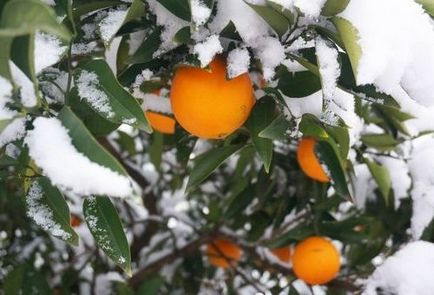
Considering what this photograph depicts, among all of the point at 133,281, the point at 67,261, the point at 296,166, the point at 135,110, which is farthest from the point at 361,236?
the point at 67,261

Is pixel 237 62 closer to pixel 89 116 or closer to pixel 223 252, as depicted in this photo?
pixel 89 116

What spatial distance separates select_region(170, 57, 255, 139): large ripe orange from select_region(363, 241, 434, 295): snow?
0.57 meters

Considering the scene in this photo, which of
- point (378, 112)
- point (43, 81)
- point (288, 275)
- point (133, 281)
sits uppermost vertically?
point (43, 81)

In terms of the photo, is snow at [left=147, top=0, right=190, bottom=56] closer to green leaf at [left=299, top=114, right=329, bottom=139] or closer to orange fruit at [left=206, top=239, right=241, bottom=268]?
green leaf at [left=299, top=114, right=329, bottom=139]

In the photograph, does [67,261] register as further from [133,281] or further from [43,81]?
[43,81]

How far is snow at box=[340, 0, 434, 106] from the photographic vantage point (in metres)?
0.73

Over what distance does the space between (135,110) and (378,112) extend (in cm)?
85

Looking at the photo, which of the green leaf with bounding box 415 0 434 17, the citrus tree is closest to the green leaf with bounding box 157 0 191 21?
the citrus tree

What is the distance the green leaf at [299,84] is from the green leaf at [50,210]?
381 millimetres

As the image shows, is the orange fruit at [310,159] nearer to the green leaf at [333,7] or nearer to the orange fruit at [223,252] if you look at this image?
the green leaf at [333,7]

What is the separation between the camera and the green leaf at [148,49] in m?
0.84

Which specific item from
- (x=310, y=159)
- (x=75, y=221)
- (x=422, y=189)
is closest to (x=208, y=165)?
(x=310, y=159)

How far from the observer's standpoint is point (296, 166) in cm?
159

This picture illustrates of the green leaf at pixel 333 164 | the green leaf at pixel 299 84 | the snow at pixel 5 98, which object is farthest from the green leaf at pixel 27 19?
the green leaf at pixel 333 164
